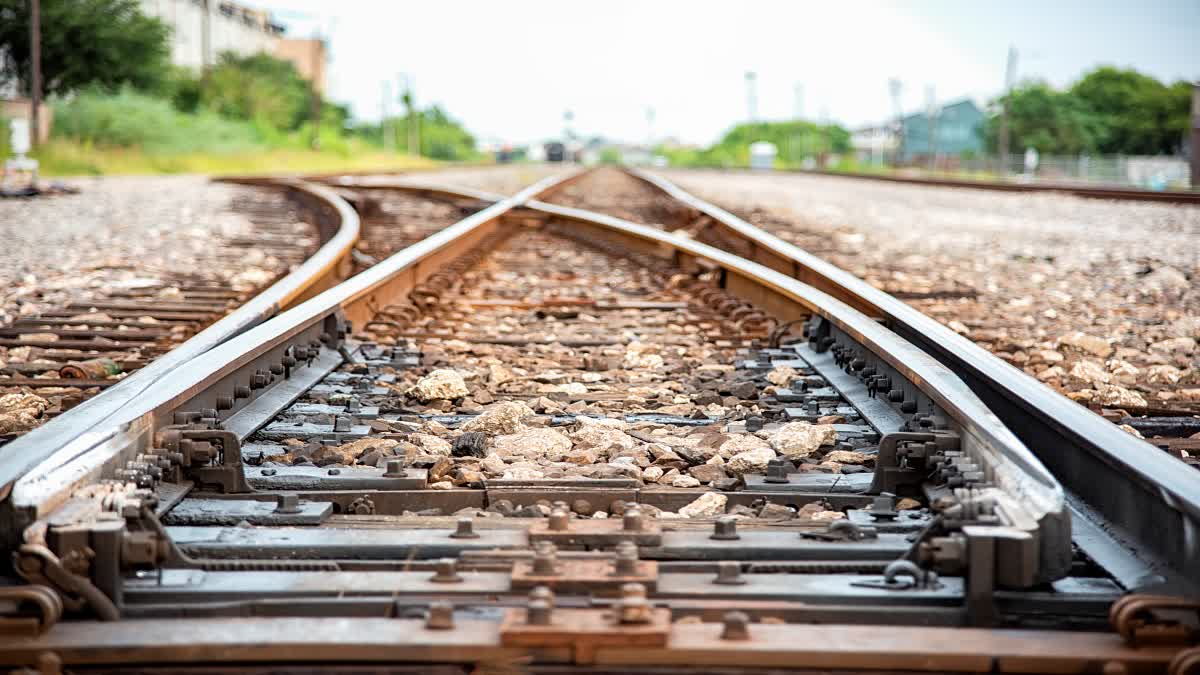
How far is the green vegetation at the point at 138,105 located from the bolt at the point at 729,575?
93.7 ft

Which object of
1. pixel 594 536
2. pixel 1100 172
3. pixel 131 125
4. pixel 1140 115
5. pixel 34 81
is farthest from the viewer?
pixel 1140 115

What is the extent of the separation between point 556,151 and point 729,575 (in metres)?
82.4

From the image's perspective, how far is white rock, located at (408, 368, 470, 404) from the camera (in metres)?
4.05

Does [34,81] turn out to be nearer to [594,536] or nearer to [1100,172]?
[594,536]

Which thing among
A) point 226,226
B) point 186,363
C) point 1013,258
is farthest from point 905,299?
point 226,226

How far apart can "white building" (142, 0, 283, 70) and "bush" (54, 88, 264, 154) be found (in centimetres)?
2085

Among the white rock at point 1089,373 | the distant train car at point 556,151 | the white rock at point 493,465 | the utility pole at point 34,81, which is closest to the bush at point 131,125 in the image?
the utility pole at point 34,81

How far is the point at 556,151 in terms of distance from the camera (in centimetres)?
8362

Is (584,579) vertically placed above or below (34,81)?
below

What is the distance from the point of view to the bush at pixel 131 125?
1351 inches

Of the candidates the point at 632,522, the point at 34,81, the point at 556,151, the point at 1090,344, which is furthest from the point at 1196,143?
the point at 556,151

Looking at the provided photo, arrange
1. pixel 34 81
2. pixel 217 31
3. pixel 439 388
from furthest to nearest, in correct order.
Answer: pixel 217 31 < pixel 34 81 < pixel 439 388

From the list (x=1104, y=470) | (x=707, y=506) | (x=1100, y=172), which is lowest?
(x=707, y=506)

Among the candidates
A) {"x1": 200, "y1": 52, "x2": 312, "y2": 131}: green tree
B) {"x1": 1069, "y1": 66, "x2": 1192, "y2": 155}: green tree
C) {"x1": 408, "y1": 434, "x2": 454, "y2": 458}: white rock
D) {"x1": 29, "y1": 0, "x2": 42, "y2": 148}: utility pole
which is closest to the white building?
{"x1": 200, "y1": 52, "x2": 312, "y2": 131}: green tree
